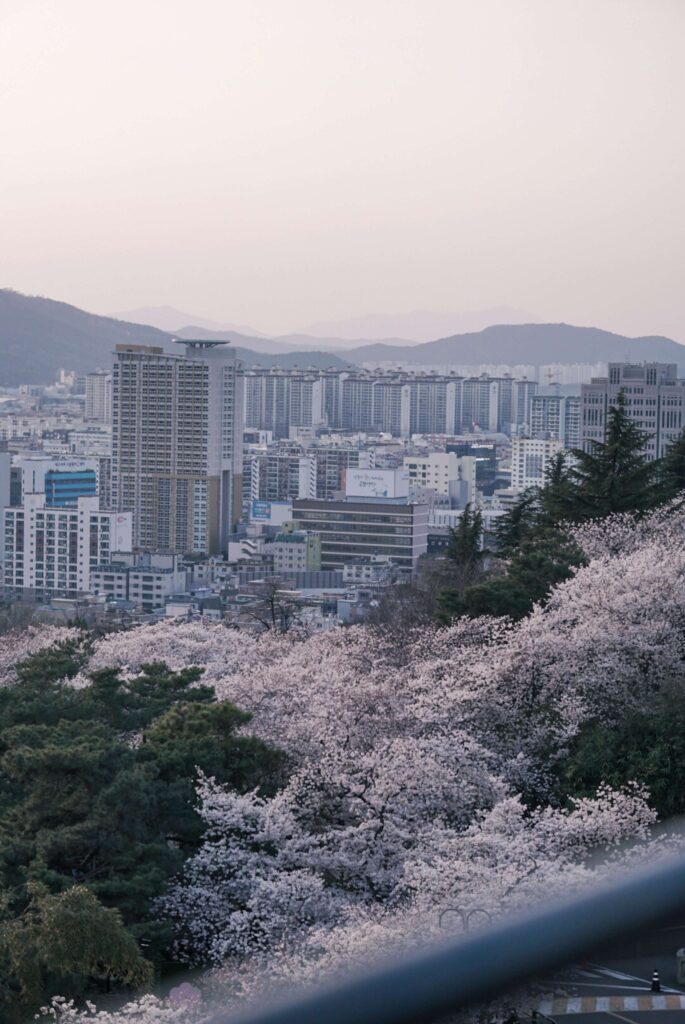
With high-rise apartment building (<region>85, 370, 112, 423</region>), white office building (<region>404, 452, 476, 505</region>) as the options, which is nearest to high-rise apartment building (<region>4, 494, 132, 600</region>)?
white office building (<region>404, 452, 476, 505</region>)

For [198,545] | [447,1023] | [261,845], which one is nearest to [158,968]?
[261,845]

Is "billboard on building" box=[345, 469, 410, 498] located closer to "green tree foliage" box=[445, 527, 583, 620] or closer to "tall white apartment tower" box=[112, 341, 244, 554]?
"tall white apartment tower" box=[112, 341, 244, 554]

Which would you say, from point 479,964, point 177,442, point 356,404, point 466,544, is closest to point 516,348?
point 356,404

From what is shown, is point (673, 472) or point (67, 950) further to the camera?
point (673, 472)

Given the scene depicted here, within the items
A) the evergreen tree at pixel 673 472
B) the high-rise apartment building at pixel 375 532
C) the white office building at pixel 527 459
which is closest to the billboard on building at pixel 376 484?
the high-rise apartment building at pixel 375 532

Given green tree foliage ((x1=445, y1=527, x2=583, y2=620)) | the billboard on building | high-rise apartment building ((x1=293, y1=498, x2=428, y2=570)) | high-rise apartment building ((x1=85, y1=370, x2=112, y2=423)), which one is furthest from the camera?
high-rise apartment building ((x1=85, y1=370, x2=112, y2=423))

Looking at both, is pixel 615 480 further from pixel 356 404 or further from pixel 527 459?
pixel 356 404
